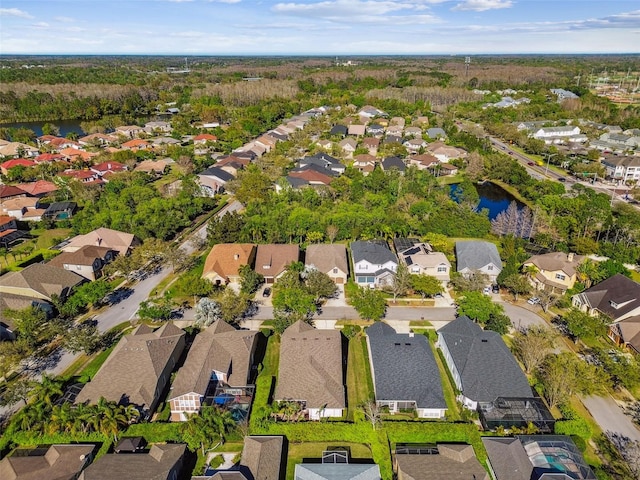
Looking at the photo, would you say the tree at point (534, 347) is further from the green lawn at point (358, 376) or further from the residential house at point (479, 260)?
the green lawn at point (358, 376)

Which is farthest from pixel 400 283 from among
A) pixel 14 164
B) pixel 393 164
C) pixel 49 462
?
pixel 14 164

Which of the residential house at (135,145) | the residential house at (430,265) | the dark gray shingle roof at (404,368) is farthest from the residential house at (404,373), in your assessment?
the residential house at (135,145)

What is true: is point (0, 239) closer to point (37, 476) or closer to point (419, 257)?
point (37, 476)

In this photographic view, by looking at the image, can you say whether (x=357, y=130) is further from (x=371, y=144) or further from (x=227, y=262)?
(x=227, y=262)

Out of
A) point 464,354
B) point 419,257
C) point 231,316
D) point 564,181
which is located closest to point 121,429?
point 231,316

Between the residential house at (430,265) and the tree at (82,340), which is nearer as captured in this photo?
the tree at (82,340)

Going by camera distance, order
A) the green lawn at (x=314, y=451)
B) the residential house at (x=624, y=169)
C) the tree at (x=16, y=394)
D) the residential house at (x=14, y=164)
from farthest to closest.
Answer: the residential house at (x=14, y=164) < the residential house at (x=624, y=169) < the tree at (x=16, y=394) < the green lawn at (x=314, y=451)

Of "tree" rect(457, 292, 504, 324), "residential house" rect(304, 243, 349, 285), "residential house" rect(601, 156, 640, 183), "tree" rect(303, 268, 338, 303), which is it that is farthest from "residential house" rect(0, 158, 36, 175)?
"residential house" rect(601, 156, 640, 183)
